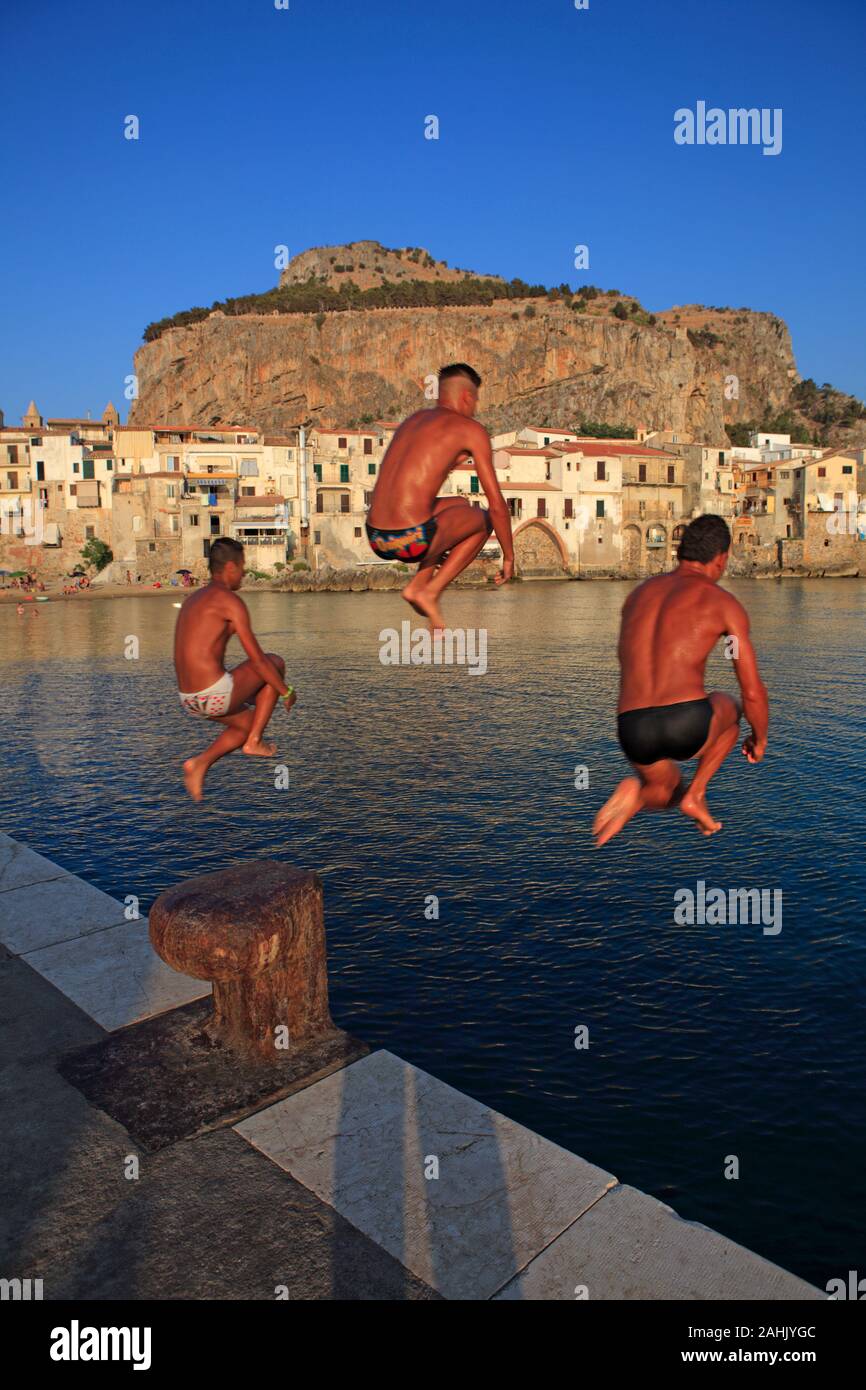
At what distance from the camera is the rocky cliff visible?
158875mm

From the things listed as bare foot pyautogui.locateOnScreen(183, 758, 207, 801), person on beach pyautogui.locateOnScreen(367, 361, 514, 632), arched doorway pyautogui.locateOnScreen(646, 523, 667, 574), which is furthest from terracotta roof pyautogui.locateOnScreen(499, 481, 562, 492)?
person on beach pyautogui.locateOnScreen(367, 361, 514, 632)

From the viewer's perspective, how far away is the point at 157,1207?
22.1 ft

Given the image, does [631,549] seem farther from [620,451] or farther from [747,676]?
[747,676]

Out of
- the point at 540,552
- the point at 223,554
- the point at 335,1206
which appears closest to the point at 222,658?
the point at 223,554

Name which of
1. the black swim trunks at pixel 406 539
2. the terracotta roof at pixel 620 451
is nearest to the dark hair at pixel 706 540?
the black swim trunks at pixel 406 539

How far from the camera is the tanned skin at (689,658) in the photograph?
198 inches

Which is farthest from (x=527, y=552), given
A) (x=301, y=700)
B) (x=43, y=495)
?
(x=301, y=700)

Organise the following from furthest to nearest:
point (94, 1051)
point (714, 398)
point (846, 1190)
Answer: point (714, 398) → point (846, 1190) → point (94, 1051)

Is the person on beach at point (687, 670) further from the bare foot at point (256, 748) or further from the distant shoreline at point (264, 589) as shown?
the distant shoreline at point (264, 589)

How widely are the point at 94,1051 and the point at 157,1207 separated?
2338mm

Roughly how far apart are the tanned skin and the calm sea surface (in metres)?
5.67

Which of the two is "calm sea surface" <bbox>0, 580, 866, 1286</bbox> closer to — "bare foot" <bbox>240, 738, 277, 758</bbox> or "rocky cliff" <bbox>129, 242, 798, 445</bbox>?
"bare foot" <bbox>240, 738, 277, 758</bbox>

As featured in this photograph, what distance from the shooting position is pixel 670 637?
524 cm
